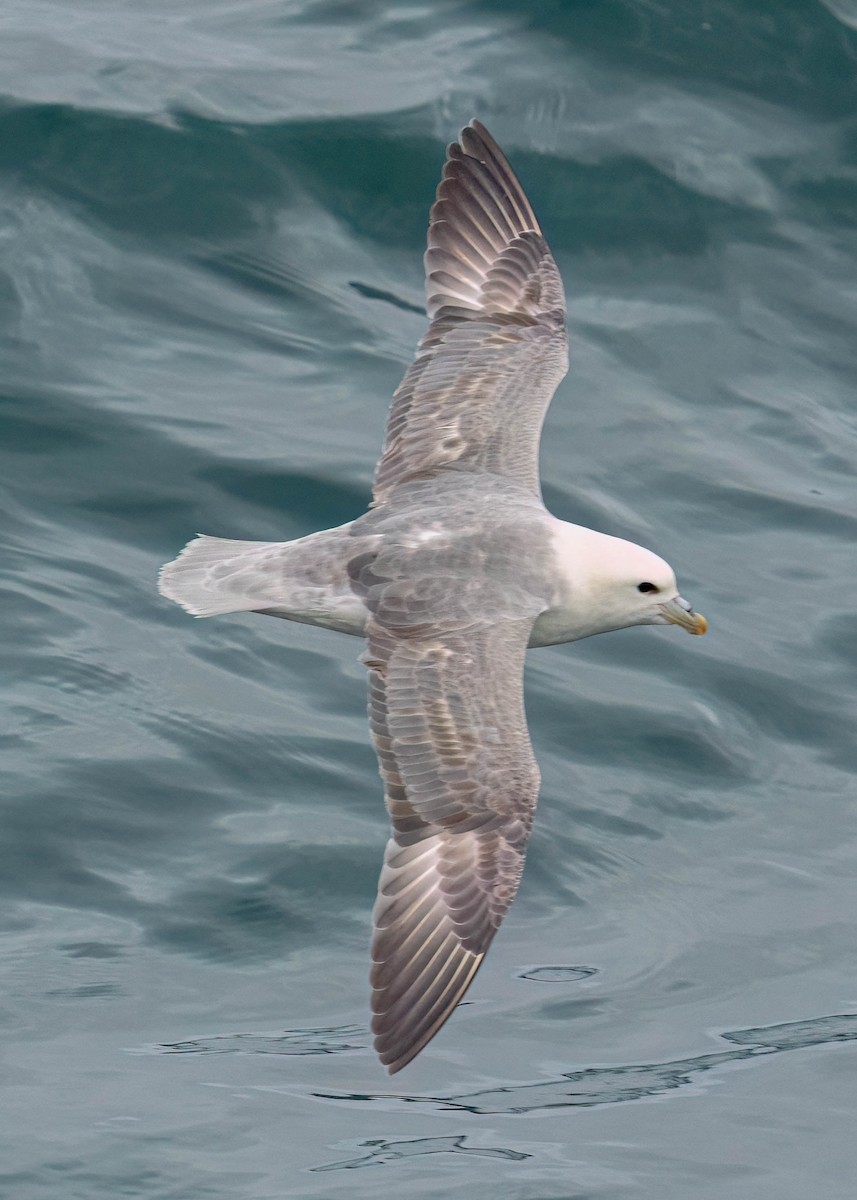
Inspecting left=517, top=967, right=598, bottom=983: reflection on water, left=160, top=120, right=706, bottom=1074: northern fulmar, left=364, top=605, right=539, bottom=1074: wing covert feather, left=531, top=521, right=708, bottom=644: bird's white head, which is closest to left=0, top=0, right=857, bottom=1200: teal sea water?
left=517, top=967, right=598, bottom=983: reflection on water

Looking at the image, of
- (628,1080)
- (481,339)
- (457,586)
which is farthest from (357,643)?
(628,1080)

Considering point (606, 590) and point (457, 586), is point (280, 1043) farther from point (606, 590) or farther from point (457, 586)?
point (606, 590)

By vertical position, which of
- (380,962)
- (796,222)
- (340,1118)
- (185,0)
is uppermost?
(185,0)

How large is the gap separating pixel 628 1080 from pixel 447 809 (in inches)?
69.1

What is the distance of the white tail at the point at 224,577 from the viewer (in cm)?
738

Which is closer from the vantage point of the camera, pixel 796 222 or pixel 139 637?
pixel 139 637

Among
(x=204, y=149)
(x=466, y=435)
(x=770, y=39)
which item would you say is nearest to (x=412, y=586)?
(x=466, y=435)

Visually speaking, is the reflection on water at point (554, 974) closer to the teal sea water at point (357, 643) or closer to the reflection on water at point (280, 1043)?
the teal sea water at point (357, 643)

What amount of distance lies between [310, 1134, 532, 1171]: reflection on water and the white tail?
2.08 m

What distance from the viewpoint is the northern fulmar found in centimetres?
659

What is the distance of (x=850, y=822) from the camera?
938 centimetres

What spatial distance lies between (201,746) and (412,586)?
1886 mm

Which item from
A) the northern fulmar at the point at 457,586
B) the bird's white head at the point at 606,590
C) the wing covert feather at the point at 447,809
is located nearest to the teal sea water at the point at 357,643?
the wing covert feather at the point at 447,809

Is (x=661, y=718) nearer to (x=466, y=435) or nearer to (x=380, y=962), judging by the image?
(x=466, y=435)
